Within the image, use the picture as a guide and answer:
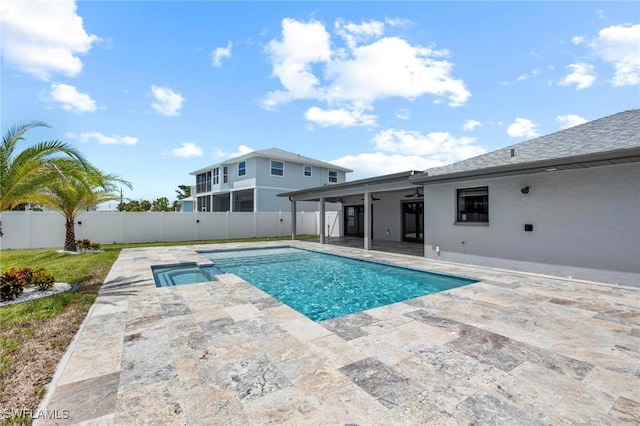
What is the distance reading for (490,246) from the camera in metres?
9.41

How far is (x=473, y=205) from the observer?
10008 millimetres

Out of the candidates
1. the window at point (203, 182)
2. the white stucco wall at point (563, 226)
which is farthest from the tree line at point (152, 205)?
the white stucco wall at point (563, 226)

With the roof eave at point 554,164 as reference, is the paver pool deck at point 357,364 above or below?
below

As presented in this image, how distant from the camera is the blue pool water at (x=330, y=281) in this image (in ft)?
21.7

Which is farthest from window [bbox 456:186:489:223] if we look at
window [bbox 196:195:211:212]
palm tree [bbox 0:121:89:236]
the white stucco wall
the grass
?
window [bbox 196:195:211:212]

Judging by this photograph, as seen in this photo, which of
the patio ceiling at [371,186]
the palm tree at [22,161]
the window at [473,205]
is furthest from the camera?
the patio ceiling at [371,186]

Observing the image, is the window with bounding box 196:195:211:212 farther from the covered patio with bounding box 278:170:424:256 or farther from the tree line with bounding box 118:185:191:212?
the covered patio with bounding box 278:170:424:256

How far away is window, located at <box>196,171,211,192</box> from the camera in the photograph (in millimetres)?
30109

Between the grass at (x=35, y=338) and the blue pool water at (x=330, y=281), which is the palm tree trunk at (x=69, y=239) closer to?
the blue pool water at (x=330, y=281)

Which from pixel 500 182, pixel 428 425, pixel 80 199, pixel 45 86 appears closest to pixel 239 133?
pixel 80 199

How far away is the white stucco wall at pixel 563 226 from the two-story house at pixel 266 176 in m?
16.8

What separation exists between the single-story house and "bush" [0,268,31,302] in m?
11.4

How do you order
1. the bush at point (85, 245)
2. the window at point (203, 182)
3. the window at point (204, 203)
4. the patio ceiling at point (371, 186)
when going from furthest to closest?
1. the window at point (204, 203)
2. the window at point (203, 182)
3. the bush at point (85, 245)
4. the patio ceiling at point (371, 186)

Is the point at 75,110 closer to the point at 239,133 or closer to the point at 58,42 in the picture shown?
the point at 58,42
